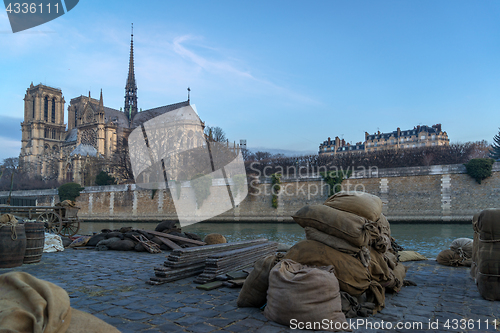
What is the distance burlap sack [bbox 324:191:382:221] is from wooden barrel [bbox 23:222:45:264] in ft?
18.2

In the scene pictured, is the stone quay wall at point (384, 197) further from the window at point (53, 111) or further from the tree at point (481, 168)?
the window at point (53, 111)

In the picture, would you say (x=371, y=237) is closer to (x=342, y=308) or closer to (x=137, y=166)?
(x=342, y=308)

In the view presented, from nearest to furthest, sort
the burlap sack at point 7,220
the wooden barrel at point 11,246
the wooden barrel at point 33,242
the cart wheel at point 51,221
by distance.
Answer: the wooden barrel at point 11,246 → the burlap sack at point 7,220 → the wooden barrel at point 33,242 → the cart wheel at point 51,221

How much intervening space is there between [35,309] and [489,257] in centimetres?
469

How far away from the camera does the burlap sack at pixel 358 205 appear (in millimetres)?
3939

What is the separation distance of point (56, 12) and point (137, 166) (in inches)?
1156

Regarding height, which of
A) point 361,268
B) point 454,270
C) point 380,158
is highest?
point 380,158

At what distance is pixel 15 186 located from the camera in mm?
52906

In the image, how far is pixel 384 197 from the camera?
2327 centimetres

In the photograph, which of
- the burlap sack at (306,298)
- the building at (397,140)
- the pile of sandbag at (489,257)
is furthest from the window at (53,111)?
the pile of sandbag at (489,257)

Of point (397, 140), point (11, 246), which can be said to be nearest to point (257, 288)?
→ point (11, 246)

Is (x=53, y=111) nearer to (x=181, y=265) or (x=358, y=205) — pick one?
(x=181, y=265)

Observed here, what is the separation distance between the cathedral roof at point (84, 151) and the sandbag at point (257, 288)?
169ft

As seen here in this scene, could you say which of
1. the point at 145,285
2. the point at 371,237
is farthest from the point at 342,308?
the point at 145,285
